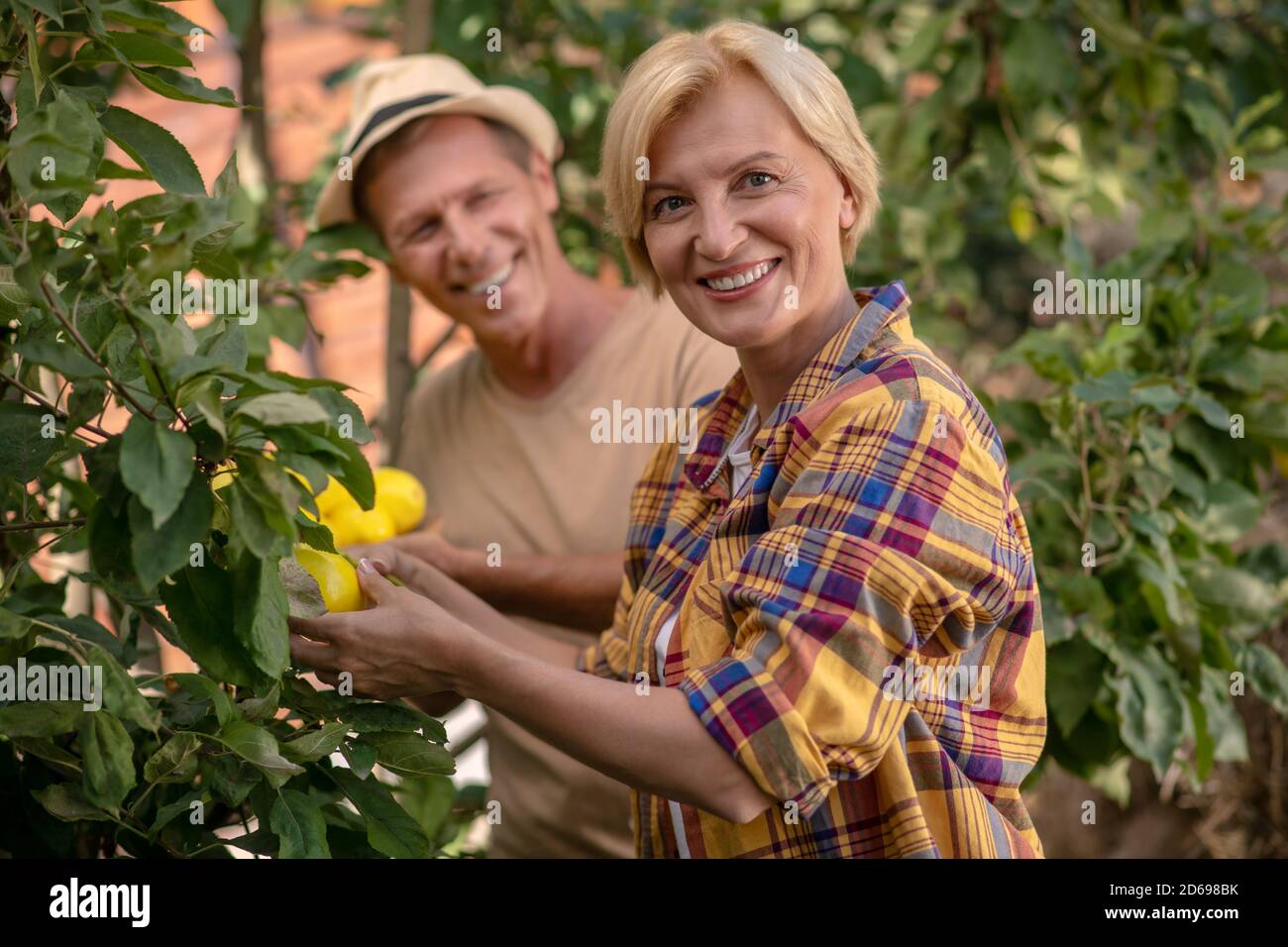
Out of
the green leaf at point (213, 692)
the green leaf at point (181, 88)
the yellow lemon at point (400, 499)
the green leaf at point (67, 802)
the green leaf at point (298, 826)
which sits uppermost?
the green leaf at point (181, 88)

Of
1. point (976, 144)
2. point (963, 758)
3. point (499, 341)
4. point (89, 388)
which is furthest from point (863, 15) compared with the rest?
point (89, 388)

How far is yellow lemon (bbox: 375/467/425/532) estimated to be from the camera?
1950 mm

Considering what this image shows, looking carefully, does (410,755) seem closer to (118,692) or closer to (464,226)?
(118,692)

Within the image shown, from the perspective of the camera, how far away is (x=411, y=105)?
87.4 inches

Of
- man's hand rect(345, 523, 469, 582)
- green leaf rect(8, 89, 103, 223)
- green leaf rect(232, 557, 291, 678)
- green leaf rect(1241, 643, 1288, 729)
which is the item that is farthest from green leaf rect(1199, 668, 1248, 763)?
green leaf rect(8, 89, 103, 223)

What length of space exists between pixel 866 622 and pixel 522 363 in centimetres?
124

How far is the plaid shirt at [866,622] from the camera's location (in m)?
1.15

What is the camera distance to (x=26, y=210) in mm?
1116

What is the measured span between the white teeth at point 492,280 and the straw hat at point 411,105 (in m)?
0.25

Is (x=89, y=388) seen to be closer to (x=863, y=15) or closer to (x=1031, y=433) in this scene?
(x=1031, y=433)

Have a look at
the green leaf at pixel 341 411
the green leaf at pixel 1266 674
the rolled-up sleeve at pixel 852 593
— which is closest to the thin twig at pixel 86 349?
the green leaf at pixel 341 411

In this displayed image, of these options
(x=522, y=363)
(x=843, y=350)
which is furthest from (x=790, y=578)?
(x=522, y=363)

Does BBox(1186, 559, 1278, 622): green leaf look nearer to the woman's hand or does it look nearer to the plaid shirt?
the plaid shirt

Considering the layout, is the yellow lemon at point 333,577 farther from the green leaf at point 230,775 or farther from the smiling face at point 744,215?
the smiling face at point 744,215
